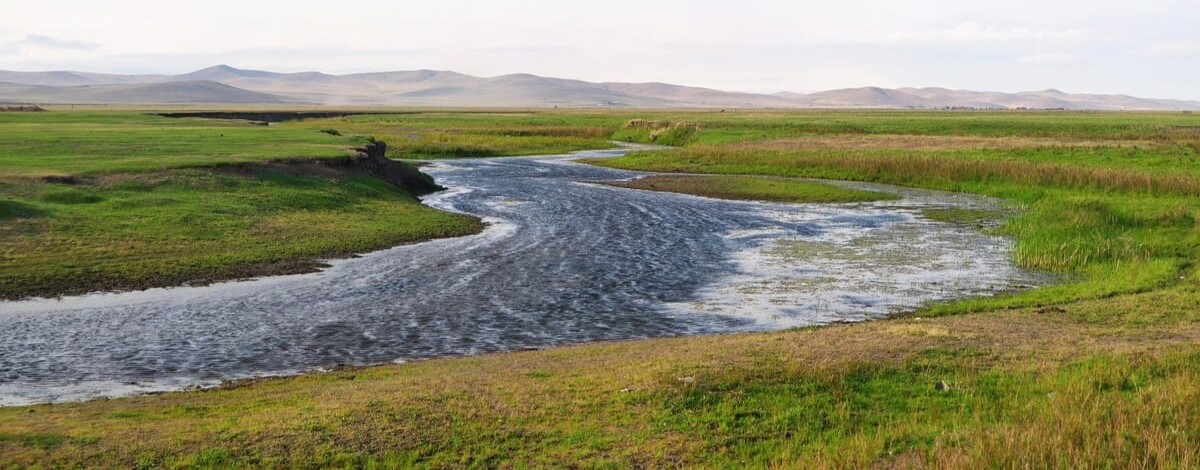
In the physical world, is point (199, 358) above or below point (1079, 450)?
below

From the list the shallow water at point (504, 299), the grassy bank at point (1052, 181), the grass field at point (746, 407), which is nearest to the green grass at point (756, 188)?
the grassy bank at point (1052, 181)

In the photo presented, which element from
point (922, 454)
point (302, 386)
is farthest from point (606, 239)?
point (922, 454)

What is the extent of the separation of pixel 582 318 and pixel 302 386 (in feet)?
25.5

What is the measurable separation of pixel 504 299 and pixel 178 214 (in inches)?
563

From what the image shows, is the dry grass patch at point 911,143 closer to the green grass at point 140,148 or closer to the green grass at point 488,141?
the green grass at point 488,141

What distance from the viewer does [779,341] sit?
56.6ft

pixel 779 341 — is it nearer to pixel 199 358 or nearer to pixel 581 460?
pixel 581 460

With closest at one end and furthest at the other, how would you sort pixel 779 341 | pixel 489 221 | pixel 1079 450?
1. pixel 1079 450
2. pixel 779 341
3. pixel 489 221

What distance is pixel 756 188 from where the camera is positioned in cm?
5359

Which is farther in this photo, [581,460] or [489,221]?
[489,221]

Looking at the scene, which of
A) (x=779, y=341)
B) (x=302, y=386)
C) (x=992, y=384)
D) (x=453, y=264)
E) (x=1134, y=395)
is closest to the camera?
(x=1134, y=395)

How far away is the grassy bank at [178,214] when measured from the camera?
85.1 ft

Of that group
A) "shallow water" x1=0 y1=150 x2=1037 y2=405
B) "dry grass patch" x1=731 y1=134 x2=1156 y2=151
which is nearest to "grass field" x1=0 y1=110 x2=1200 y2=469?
"shallow water" x1=0 y1=150 x2=1037 y2=405

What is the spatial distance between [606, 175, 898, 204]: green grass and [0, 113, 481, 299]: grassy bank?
51.8 ft
